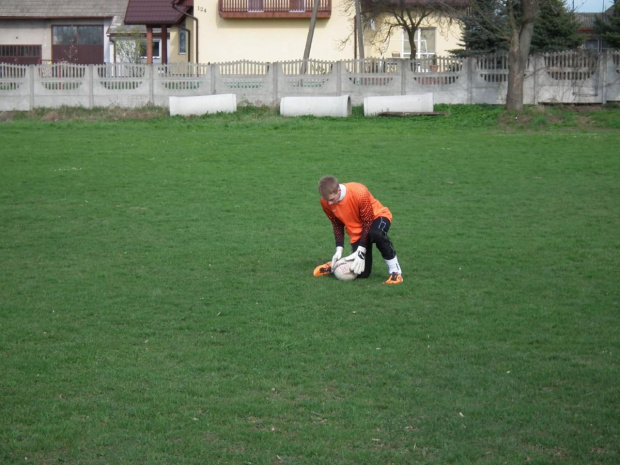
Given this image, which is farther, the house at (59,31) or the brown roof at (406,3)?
the house at (59,31)

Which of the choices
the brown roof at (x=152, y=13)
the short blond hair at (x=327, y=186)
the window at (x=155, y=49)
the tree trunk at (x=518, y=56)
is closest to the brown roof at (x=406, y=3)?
the brown roof at (x=152, y=13)

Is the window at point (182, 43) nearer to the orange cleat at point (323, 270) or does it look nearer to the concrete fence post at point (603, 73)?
the concrete fence post at point (603, 73)

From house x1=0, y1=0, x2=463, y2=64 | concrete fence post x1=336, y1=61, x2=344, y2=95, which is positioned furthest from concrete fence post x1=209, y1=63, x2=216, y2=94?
house x1=0, y1=0, x2=463, y2=64

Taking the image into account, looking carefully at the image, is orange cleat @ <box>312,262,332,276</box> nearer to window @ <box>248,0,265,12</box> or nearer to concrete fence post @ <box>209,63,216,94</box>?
concrete fence post @ <box>209,63,216,94</box>

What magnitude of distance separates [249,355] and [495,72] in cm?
2428

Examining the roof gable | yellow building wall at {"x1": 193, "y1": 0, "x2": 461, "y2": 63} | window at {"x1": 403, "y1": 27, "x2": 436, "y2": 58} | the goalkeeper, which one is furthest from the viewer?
the roof gable

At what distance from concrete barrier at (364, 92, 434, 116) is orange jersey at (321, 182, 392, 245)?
729 inches

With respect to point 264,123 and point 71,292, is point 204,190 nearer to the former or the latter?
point 71,292

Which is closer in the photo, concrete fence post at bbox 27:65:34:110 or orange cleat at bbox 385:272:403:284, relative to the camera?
orange cleat at bbox 385:272:403:284

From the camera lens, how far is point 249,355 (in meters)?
7.29

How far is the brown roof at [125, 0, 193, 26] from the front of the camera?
4719 cm

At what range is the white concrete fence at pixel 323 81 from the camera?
29344 millimetres

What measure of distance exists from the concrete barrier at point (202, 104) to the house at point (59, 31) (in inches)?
1366

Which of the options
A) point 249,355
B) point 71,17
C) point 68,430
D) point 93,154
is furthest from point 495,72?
point 71,17
